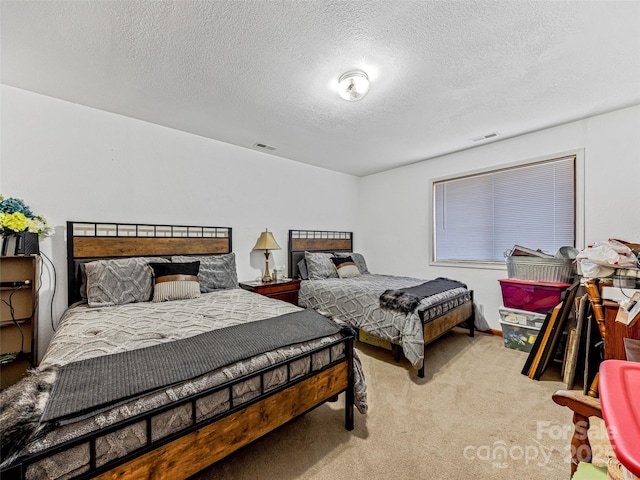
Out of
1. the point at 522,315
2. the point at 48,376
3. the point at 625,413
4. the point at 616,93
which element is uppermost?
the point at 616,93

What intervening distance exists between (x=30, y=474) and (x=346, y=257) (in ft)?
12.5

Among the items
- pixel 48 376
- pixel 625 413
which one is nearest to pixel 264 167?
pixel 48 376

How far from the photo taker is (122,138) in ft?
9.41

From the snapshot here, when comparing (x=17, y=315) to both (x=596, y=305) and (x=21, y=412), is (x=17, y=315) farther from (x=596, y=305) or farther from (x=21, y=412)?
(x=596, y=305)

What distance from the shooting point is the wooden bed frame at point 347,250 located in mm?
2748

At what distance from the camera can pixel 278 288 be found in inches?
140

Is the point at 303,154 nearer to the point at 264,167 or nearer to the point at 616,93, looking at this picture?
the point at 264,167

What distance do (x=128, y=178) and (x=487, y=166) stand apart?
14.4 ft

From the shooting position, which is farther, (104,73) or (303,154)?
(303,154)

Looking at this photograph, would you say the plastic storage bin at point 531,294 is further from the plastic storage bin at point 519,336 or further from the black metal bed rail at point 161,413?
the black metal bed rail at point 161,413

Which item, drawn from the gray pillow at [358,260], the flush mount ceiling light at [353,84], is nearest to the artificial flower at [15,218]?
the flush mount ceiling light at [353,84]

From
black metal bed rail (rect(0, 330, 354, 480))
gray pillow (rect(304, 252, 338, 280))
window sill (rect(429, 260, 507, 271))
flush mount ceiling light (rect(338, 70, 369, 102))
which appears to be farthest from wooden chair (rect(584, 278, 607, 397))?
gray pillow (rect(304, 252, 338, 280))

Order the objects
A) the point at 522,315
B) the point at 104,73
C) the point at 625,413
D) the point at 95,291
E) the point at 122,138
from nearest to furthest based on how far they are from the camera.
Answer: the point at 625,413, the point at 104,73, the point at 95,291, the point at 122,138, the point at 522,315

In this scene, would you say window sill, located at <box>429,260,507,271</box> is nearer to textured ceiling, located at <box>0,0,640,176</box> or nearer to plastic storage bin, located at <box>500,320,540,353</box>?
plastic storage bin, located at <box>500,320,540,353</box>
